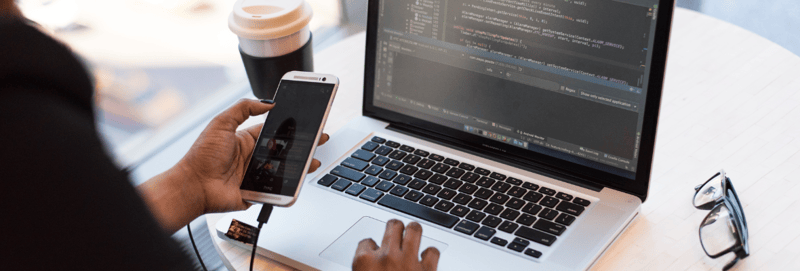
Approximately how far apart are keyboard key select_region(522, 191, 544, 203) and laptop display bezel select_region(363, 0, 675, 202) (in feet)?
0.24

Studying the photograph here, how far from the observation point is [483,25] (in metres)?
0.92

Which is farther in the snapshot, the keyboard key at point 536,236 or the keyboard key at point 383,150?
the keyboard key at point 383,150

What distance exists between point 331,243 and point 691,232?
49 centimetres

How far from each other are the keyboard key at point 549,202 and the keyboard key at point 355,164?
282 millimetres

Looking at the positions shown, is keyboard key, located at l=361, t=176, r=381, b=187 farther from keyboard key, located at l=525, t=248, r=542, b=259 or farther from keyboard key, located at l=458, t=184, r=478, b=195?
keyboard key, located at l=525, t=248, r=542, b=259

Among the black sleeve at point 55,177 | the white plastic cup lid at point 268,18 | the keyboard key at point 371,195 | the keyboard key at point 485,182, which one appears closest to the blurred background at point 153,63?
the white plastic cup lid at point 268,18

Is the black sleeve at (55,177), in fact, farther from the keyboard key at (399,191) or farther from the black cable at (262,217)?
the keyboard key at (399,191)

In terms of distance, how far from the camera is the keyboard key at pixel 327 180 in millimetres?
931

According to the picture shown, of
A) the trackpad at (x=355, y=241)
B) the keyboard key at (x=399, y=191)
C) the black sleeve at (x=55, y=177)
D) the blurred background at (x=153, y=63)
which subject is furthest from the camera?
the blurred background at (x=153, y=63)

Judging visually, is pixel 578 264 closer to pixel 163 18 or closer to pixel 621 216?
pixel 621 216

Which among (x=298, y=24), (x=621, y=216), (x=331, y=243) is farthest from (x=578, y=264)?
(x=298, y=24)

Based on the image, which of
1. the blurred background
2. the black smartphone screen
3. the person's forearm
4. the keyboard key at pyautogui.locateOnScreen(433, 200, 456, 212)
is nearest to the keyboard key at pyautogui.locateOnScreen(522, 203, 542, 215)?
the keyboard key at pyautogui.locateOnScreen(433, 200, 456, 212)

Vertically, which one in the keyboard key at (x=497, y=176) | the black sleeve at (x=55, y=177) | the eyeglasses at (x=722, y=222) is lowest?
the keyboard key at (x=497, y=176)

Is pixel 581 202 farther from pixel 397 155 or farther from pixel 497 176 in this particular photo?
pixel 397 155
